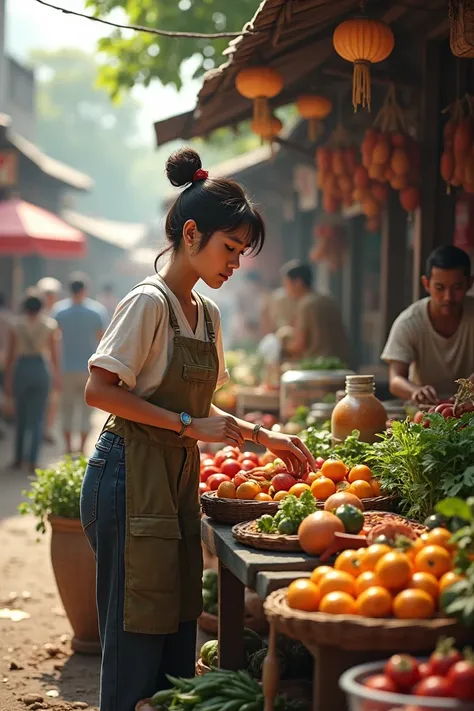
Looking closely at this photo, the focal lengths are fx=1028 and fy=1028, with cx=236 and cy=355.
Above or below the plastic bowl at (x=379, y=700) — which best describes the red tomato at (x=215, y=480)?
above

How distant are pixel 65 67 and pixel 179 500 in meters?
97.5

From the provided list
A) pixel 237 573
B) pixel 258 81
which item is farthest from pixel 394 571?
pixel 258 81

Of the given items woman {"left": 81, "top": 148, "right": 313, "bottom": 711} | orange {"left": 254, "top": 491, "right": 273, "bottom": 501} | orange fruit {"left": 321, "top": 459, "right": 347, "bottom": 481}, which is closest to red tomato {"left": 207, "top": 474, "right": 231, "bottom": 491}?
orange {"left": 254, "top": 491, "right": 273, "bottom": 501}

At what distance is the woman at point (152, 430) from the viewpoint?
3.73 m

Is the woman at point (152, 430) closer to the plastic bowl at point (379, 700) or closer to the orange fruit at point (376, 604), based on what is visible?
the orange fruit at point (376, 604)

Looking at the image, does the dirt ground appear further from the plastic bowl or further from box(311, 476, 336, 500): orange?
the plastic bowl

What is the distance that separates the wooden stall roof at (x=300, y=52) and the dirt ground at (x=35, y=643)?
11.4 ft

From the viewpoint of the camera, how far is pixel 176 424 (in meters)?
3.74

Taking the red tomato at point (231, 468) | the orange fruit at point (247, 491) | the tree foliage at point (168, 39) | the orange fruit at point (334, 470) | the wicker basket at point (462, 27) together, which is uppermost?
the tree foliage at point (168, 39)

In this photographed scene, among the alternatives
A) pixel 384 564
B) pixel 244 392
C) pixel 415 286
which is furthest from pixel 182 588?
pixel 244 392

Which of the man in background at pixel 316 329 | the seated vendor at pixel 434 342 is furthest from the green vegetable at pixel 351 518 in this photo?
the man in background at pixel 316 329

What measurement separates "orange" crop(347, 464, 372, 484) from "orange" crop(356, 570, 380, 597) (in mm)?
1102

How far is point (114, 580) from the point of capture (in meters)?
3.79

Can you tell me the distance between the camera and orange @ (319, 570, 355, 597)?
312cm
